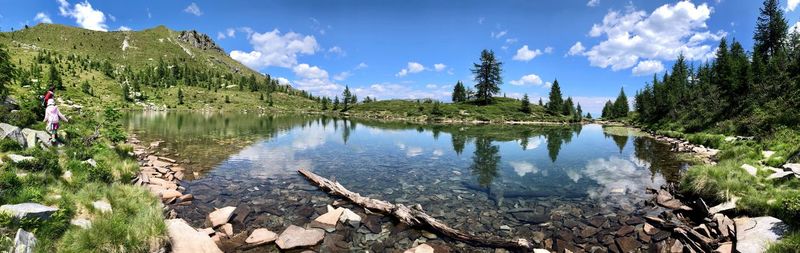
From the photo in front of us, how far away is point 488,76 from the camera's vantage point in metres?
144

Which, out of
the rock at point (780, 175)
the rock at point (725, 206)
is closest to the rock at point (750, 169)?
the rock at point (780, 175)

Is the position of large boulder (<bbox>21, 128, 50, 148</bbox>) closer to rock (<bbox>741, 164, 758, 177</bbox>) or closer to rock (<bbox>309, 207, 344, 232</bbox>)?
rock (<bbox>309, 207, 344, 232</bbox>)

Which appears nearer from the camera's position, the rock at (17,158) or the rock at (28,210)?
the rock at (28,210)

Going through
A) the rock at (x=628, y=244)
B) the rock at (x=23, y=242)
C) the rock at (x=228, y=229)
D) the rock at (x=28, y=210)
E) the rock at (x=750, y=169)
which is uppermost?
the rock at (x=750, y=169)

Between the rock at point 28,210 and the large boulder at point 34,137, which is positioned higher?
the large boulder at point 34,137

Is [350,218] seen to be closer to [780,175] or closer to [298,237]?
[298,237]

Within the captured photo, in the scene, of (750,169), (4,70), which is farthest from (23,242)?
(750,169)

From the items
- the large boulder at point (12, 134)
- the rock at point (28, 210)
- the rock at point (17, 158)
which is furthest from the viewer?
the large boulder at point (12, 134)

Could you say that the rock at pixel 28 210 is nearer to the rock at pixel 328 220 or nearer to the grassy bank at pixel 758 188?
the rock at pixel 328 220

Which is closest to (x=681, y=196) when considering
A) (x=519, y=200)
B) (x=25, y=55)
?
(x=519, y=200)

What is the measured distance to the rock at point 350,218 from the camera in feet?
47.3

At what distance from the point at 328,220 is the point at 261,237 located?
9.16 ft

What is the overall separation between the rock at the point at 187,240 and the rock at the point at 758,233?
16949 millimetres

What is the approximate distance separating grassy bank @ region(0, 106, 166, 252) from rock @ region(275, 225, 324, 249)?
Result: 3.65 meters
